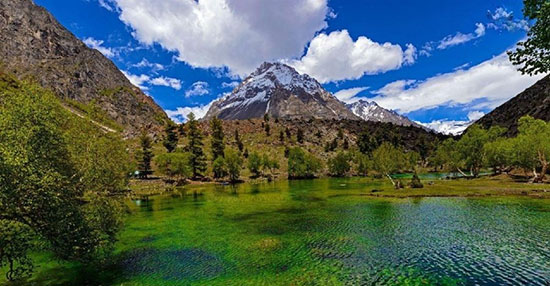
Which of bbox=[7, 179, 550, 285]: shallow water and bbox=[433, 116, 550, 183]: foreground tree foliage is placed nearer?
bbox=[7, 179, 550, 285]: shallow water

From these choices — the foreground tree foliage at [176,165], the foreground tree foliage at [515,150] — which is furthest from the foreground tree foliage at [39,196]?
the foreground tree foliage at [515,150]

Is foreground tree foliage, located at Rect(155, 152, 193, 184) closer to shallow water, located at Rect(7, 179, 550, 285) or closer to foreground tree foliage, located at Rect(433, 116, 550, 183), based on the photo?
shallow water, located at Rect(7, 179, 550, 285)

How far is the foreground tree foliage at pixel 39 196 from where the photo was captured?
24.3 meters

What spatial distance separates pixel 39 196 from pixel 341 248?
33.9m

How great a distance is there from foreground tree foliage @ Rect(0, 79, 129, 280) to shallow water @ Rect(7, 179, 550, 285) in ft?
17.9

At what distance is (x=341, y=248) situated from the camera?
131ft

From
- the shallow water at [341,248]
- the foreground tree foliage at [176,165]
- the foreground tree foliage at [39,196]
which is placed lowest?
the shallow water at [341,248]

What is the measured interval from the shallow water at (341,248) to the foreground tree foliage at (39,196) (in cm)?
544

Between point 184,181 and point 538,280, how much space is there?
156m

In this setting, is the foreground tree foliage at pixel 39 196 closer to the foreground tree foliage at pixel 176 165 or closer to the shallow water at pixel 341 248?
the shallow water at pixel 341 248

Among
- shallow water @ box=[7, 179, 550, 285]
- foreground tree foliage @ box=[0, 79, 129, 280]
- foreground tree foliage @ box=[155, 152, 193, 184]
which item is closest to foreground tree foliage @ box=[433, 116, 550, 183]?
shallow water @ box=[7, 179, 550, 285]

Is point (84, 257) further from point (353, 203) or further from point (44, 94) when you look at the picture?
point (353, 203)

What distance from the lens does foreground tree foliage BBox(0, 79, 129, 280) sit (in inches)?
956

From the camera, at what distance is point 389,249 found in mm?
38562
